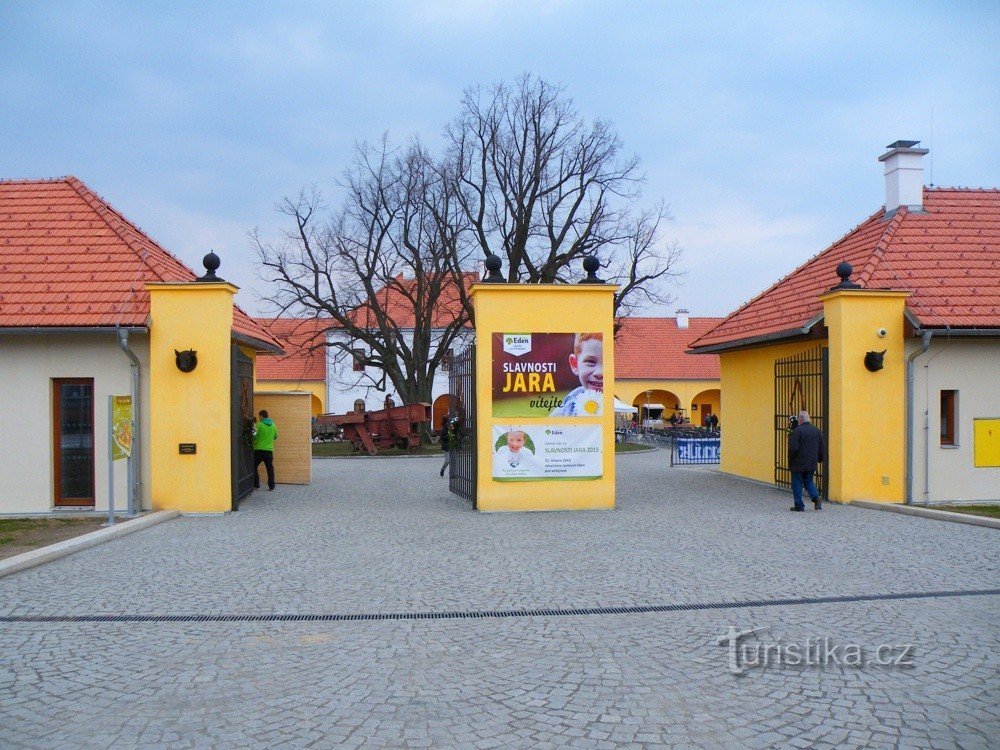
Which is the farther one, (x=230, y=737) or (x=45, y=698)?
(x=45, y=698)

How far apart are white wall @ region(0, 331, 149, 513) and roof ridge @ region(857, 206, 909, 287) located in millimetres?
13271

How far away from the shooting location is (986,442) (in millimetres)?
14891

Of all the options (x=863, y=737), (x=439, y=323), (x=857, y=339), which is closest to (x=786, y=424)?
(x=857, y=339)

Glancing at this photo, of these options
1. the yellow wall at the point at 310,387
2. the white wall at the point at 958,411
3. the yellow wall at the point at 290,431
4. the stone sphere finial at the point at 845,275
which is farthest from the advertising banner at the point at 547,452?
the yellow wall at the point at 310,387

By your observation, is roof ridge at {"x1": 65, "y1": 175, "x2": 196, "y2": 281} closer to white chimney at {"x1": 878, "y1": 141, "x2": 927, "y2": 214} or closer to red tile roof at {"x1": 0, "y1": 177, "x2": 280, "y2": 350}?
red tile roof at {"x1": 0, "y1": 177, "x2": 280, "y2": 350}

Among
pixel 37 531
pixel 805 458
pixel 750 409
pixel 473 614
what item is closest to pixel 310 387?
pixel 750 409

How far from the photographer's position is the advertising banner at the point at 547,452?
13.9m

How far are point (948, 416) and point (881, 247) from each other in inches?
143

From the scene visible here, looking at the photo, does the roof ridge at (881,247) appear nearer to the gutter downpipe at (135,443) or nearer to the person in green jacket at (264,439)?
the person in green jacket at (264,439)

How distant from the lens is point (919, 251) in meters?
16.5

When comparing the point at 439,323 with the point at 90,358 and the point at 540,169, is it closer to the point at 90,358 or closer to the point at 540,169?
the point at 540,169

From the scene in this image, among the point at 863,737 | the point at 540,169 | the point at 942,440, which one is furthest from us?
the point at 540,169

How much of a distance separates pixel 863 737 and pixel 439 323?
49404 mm

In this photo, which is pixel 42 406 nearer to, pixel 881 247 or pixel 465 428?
pixel 465 428
